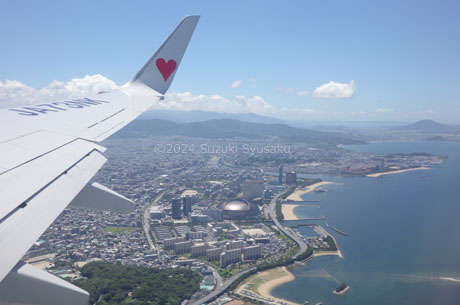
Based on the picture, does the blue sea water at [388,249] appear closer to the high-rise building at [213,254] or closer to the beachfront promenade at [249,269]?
the beachfront promenade at [249,269]

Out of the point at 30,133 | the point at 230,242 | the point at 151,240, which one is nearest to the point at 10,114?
the point at 30,133

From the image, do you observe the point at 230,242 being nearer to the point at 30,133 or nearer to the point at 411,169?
the point at 30,133

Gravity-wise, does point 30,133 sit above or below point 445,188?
above

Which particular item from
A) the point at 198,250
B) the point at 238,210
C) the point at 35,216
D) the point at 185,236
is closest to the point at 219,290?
the point at 198,250

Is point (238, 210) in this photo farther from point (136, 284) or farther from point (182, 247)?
point (136, 284)

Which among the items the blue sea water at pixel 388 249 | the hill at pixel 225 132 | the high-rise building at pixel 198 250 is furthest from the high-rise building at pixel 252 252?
the hill at pixel 225 132

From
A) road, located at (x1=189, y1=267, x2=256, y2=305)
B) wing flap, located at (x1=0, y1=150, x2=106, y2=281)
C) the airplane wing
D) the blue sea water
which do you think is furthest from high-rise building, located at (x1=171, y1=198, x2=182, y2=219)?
wing flap, located at (x1=0, y1=150, x2=106, y2=281)
